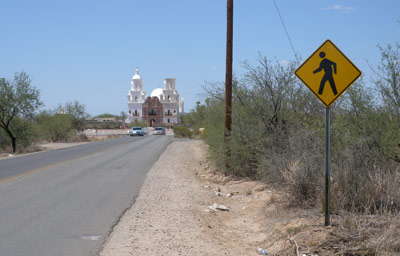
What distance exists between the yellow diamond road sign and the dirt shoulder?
6.97 ft

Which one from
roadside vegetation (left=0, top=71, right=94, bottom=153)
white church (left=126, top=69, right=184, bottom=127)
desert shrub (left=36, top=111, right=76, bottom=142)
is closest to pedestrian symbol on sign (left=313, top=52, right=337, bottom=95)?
roadside vegetation (left=0, top=71, right=94, bottom=153)

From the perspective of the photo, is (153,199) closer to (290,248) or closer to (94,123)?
(290,248)

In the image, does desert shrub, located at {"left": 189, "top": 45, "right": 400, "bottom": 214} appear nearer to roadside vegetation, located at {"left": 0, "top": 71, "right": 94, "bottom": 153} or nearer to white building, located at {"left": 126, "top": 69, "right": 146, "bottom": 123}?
roadside vegetation, located at {"left": 0, "top": 71, "right": 94, "bottom": 153}

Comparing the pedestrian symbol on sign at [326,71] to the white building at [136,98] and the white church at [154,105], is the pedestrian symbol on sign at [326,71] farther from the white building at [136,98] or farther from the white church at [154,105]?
the white building at [136,98]

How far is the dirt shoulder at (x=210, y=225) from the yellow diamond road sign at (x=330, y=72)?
2125 millimetres

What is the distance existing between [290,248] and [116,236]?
10.2 ft

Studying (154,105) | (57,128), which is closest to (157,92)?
(154,105)

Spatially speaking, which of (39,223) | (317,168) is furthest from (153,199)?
(317,168)

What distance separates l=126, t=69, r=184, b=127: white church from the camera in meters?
123

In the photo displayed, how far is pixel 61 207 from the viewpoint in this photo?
10.7 metres

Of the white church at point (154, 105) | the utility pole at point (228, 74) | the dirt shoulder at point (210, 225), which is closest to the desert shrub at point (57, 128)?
the utility pole at point (228, 74)

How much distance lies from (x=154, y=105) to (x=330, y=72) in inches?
4583

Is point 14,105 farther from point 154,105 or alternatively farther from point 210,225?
point 154,105

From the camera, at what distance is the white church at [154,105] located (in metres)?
123
